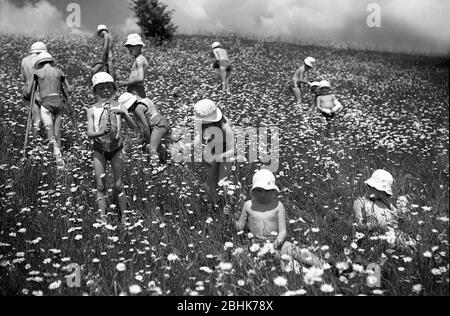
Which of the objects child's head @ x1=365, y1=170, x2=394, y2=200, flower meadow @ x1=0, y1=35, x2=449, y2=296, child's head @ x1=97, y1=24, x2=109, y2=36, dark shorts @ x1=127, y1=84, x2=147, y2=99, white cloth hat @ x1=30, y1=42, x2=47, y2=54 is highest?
child's head @ x1=97, y1=24, x2=109, y2=36

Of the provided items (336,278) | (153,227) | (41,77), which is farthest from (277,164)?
(41,77)

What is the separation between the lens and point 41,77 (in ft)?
22.3

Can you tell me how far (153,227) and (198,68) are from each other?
1150 centimetres

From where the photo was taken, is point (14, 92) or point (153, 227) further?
point (14, 92)

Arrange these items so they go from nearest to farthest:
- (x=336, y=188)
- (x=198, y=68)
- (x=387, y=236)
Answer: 1. (x=387, y=236)
2. (x=336, y=188)
3. (x=198, y=68)

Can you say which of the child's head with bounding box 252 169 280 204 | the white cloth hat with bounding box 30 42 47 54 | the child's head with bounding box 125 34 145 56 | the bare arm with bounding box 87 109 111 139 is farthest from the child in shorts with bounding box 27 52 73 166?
the child's head with bounding box 252 169 280 204

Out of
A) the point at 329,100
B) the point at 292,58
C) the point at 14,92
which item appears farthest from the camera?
the point at 292,58

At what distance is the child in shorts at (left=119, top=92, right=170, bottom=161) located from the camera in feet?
21.3

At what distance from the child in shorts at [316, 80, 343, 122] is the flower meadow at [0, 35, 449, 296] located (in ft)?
0.84

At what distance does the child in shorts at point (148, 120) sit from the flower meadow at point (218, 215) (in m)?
0.31

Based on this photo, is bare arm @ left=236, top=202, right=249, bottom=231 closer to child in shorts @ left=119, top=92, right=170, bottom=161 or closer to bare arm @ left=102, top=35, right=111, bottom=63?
child in shorts @ left=119, top=92, right=170, bottom=161

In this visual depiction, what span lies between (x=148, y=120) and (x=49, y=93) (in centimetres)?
170

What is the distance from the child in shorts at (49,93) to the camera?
6793mm
